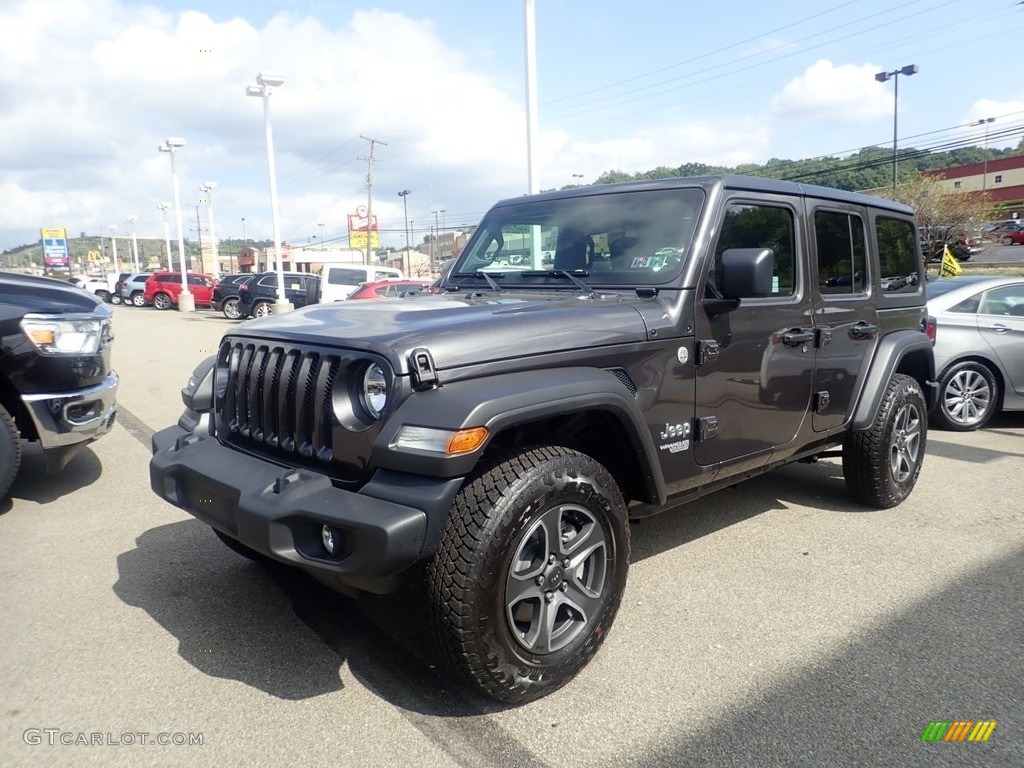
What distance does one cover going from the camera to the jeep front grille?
268cm

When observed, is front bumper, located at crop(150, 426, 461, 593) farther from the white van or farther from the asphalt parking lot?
the white van

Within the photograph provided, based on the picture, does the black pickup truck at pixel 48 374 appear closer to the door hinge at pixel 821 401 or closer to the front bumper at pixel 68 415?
the front bumper at pixel 68 415

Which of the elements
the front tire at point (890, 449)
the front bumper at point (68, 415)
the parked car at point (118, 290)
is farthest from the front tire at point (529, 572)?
the parked car at point (118, 290)

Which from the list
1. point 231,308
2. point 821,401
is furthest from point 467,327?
point 231,308

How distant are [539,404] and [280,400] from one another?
1025 mm

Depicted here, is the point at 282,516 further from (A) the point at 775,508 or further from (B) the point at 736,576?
(A) the point at 775,508

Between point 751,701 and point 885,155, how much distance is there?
45.1 meters

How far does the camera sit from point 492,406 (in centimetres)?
248

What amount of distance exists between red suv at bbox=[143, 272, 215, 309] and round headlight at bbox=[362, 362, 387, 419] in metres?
34.0

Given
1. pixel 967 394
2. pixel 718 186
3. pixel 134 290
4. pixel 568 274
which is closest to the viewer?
pixel 718 186

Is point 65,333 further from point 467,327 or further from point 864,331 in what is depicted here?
point 864,331

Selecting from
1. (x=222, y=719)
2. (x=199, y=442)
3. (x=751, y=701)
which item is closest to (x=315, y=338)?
(x=199, y=442)

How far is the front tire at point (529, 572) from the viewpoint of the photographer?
2465mm

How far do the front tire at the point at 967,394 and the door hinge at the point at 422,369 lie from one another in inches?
254
